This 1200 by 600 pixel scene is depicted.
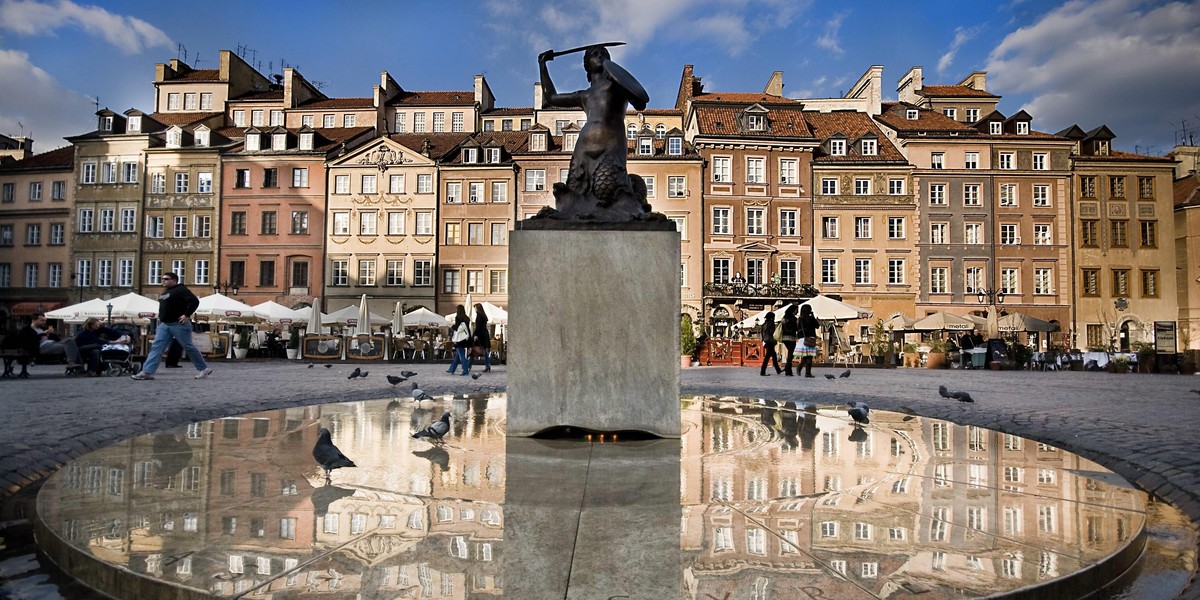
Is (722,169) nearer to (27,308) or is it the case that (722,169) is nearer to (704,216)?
(704,216)

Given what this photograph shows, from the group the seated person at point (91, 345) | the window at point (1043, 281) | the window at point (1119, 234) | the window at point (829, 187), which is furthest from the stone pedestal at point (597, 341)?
the window at point (1119, 234)

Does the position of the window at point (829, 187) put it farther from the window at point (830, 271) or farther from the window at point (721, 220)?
the window at point (721, 220)

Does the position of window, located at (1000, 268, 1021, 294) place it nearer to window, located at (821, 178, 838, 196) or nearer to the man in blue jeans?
window, located at (821, 178, 838, 196)

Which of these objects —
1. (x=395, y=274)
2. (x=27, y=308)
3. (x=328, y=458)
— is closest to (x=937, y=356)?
(x=328, y=458)

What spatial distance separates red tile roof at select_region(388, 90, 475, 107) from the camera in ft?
172

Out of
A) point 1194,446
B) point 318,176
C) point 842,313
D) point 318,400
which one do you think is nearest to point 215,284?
point 318,176

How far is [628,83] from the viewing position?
18.8ft

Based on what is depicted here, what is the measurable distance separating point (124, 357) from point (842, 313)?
21.1 meters

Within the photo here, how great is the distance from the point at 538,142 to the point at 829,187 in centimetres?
1798

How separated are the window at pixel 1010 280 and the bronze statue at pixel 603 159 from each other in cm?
4535

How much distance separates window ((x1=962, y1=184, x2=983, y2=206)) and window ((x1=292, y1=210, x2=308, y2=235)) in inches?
1598

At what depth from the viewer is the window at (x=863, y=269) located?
145 ft

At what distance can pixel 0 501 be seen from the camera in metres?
3.84

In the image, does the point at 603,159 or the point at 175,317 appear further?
the point at 175,317
